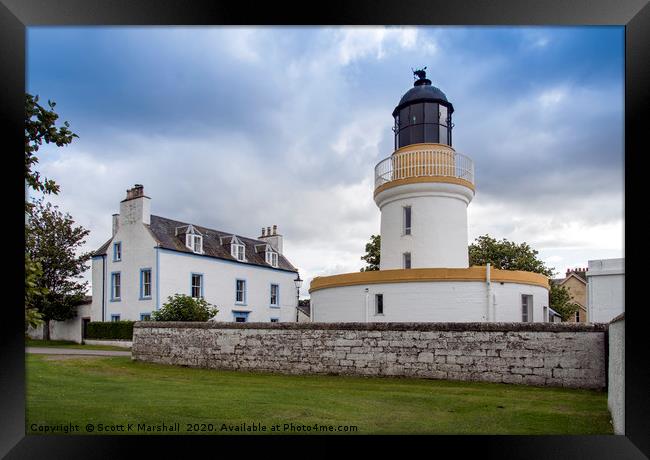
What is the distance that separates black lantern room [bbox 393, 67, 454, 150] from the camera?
33.1ft

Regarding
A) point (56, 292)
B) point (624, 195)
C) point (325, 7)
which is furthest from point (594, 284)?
point (56, 292)

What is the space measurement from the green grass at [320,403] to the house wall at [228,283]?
21.4ft

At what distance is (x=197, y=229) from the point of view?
1599cm

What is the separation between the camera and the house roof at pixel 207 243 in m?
14.4

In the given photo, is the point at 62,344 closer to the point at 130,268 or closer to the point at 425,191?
the point at 130,268

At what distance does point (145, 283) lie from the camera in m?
13.9

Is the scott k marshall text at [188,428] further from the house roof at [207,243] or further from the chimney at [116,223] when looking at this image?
the chimney at [116,223]

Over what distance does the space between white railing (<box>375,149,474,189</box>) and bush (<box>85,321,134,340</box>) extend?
7.77 metres

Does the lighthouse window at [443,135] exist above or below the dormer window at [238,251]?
above

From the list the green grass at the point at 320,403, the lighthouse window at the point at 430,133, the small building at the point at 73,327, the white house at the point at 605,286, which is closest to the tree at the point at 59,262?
the small building at the point at 73,327

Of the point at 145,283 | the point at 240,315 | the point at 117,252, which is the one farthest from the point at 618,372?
the point at 240,315

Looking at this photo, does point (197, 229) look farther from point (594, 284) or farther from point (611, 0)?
point (611, 0)

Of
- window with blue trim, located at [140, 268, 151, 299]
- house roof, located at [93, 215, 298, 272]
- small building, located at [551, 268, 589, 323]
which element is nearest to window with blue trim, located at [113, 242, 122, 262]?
house roof, located at [93, 215, 298, 272]

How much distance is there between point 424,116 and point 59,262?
10103mm
